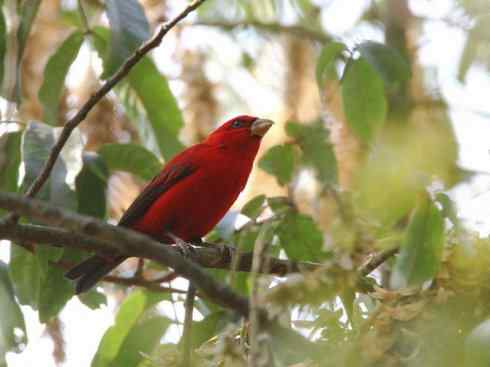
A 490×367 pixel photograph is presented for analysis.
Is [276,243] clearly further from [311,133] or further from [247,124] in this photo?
[247,124]

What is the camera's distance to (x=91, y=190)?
160 inches

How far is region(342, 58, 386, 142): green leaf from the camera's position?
381 centimetres

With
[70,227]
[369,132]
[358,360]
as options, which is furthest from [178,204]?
[358,360]

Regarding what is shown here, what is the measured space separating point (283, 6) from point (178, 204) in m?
2.71

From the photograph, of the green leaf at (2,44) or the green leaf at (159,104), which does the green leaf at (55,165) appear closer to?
the green leaf at (2,44)

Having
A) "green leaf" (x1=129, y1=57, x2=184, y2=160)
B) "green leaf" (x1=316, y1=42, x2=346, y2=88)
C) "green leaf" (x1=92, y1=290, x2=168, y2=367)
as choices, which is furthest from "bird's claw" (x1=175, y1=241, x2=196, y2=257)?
"green leaf" (x1=316, y1=42, x2=346, y2=88)

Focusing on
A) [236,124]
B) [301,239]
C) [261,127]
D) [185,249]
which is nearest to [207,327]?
[301,239]

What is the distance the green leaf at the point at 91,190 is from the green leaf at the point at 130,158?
9.4 inches

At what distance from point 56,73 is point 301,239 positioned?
61.3 inches

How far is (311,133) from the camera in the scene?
3371 mm

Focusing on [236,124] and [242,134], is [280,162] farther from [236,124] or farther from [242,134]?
[236,124]

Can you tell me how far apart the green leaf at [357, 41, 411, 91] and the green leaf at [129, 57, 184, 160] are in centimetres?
132

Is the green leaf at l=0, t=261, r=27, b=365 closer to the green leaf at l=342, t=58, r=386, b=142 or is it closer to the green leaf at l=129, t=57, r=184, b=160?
the green leaf at l=129, t=57, r=184, b=160

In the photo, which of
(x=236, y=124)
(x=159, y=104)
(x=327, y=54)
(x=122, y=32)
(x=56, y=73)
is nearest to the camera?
(x=327, y=54)
